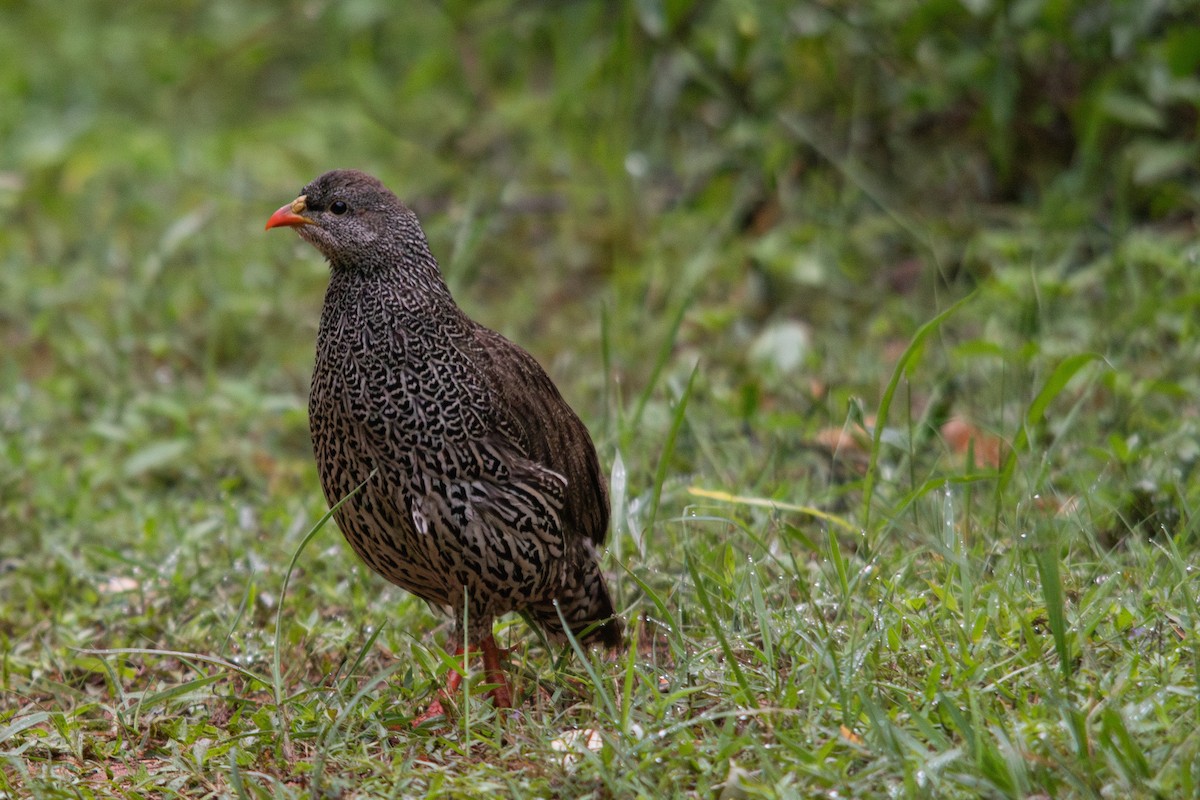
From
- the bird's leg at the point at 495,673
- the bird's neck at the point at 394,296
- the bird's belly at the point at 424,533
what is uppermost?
the bird's neck at the point at 394,296

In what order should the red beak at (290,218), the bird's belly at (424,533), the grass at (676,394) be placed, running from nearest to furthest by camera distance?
the grass at (676,394), the bird's belly at (424,533), the red beak at (290,218)

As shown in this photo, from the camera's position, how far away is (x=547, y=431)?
12.5ft

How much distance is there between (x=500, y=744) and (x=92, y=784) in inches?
35.7

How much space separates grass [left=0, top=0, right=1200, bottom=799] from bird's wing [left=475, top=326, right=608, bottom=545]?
0.11 m

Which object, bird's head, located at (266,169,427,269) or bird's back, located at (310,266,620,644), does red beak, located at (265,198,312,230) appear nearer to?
bird's head, located at (266,169,427,269)

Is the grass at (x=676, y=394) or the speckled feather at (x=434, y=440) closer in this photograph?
the grass at (x=676, y=394)

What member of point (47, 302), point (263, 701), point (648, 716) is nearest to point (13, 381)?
point (47, 302)

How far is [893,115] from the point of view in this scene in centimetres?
666

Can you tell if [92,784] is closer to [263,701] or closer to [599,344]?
[263,701]

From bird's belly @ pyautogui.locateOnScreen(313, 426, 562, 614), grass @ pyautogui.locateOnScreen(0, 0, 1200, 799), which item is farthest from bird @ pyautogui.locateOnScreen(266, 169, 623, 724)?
grass @ pyautogui.locateOnScreen(0, 0, 1200, 799)

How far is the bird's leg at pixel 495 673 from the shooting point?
3.53m

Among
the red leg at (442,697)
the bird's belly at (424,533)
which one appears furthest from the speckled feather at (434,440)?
the red leg at (442,697)

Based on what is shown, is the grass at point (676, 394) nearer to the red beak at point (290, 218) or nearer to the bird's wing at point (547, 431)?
the bird's wing at point (547, 431)

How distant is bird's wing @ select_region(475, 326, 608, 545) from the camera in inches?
147
